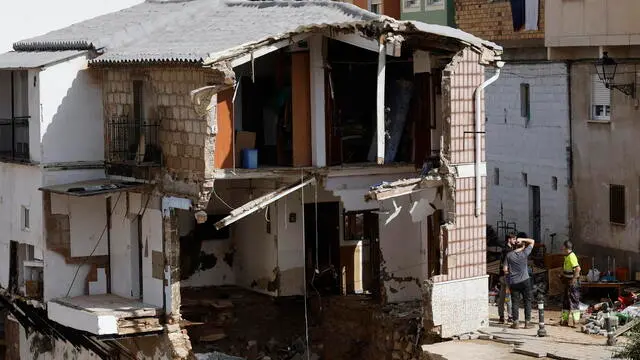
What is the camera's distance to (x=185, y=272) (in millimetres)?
34969

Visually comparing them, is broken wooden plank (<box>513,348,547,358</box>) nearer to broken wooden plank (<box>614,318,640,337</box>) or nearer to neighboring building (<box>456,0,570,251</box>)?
broken wooden plank (<box>614,318,640,337</box>)

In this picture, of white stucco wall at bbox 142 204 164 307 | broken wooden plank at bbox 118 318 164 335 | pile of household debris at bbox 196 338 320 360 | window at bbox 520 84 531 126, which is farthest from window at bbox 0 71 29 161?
window at bbox 520 84 531 126

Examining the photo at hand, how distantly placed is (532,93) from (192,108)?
11719mm

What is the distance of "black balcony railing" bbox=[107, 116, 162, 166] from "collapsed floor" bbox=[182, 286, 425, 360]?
2.94 metres

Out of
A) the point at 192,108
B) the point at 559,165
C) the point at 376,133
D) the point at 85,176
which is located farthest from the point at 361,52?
the point at 559,165

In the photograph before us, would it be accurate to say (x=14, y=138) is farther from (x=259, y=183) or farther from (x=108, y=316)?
(x=108, y=316)

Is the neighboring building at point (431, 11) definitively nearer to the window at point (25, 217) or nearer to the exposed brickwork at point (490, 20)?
the exposed brickwork at point (490, 20)

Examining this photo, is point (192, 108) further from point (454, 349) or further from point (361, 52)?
point (454, 349)

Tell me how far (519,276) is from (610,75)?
7.76m

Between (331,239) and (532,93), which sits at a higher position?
(532,93)

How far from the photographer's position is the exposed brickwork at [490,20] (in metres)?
40.2

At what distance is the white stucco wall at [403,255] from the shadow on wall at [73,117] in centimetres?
575

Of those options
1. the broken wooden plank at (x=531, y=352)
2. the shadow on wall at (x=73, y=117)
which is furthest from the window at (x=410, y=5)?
the broken wooden plank at (x=531, y=352)

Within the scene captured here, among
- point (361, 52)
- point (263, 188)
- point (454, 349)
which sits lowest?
point (454, 349)
